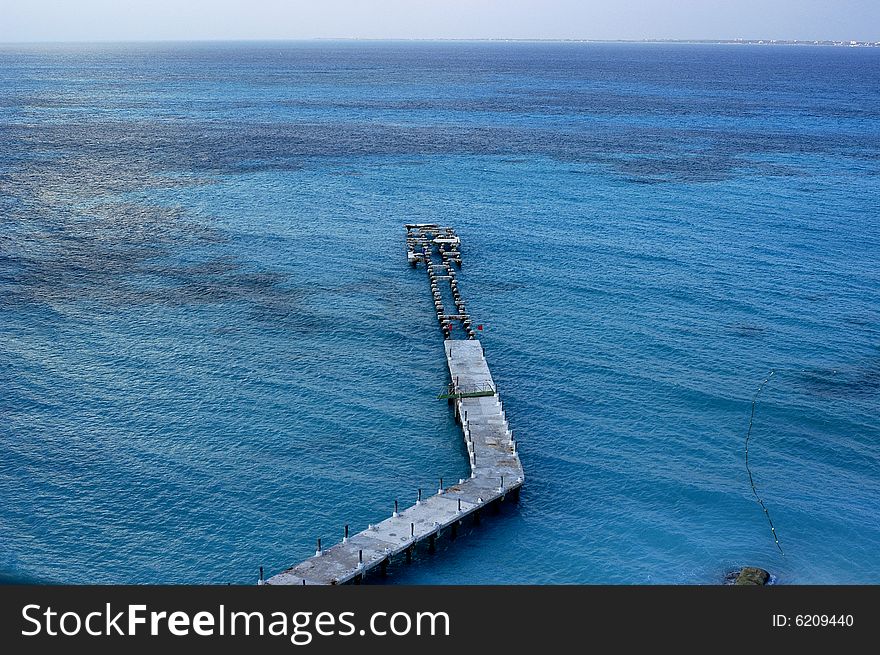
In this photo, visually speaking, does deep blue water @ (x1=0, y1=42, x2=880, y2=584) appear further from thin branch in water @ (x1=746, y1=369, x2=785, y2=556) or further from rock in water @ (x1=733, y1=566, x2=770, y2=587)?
rock in water @ (x1=733, y1=566, x2=770, y2=587)

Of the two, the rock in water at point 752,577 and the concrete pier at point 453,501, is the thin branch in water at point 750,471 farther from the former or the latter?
the concrete pier at point 453,501

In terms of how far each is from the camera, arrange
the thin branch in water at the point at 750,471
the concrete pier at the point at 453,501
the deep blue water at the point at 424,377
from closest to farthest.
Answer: the concrete pier at the point at 453,501 < the deep blue water at the point at 424,377 < the thin branch in water at the point at 750,471

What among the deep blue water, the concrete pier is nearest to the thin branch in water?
the deep blue water

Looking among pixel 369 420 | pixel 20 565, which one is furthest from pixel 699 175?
pixel 20 565

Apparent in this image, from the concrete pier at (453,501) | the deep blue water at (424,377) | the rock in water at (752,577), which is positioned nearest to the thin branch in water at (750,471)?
the deep blue water at (424,377)

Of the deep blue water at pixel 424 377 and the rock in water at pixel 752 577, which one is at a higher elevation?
the deep blue water at pixel 424 377

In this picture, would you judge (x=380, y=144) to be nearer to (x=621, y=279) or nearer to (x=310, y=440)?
(x=621, y=279)

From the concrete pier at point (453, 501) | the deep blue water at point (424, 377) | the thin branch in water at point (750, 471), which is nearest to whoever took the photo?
the concrete pier at point (453, 501)
